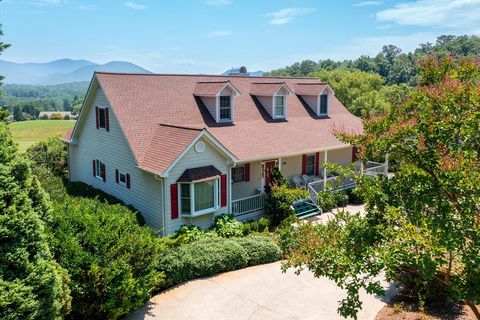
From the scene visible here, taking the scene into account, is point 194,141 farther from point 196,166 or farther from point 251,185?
point 251,185

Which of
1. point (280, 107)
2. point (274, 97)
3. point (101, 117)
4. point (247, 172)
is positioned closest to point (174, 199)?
point (247, 172)

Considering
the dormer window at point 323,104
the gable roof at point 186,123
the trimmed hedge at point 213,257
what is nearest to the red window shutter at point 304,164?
the gable roof at point 186,123

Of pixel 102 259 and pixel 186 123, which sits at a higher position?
pixel 186 123

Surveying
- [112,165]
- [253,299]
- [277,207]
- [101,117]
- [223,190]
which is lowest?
[253,299]

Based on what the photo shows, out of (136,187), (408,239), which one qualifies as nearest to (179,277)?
(136,187)

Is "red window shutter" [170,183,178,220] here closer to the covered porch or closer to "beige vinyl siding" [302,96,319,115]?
the covered porch

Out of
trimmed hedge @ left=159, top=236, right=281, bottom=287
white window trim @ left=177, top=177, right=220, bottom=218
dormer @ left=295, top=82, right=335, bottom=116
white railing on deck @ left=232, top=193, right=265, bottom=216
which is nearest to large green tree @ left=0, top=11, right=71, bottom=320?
trimmed hedge @ left=159, top=236, right=281, bottom=287
